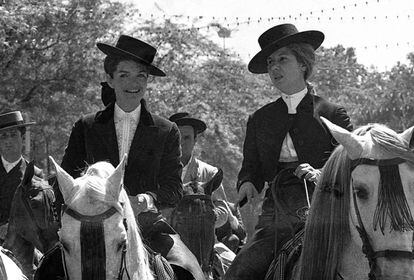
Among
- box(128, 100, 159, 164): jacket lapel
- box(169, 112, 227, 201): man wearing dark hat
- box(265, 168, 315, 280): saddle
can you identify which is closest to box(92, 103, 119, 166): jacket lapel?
box(128, 100, 159, 164): jacket lapel

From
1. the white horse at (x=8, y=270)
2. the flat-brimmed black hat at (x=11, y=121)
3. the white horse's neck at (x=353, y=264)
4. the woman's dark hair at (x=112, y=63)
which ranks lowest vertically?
the white horse at (x=8, y=270)

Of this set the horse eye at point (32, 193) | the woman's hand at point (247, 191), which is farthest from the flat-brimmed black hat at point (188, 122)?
the woman's hand at point (247, 191)

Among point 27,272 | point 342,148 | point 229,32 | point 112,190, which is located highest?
point 229,32

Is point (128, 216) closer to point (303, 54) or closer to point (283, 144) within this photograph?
point (283, 144)

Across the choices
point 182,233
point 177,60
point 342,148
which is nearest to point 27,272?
point 182,233

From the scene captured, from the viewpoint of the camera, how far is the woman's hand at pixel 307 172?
6645 mm

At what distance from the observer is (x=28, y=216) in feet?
32.8

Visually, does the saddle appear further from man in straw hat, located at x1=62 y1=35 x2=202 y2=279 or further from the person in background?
the person in background

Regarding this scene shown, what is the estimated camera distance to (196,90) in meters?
29.2

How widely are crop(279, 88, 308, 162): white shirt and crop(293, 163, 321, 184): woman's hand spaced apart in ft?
1.75

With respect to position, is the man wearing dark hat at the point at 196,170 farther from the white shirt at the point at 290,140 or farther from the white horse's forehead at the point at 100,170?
the white horse's forehead at the point at 100,170

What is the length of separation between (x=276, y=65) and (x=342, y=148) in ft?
5.52

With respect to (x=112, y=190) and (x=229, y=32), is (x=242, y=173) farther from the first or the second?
(x=229, y=32)

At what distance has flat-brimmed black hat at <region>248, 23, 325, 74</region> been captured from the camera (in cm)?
754
